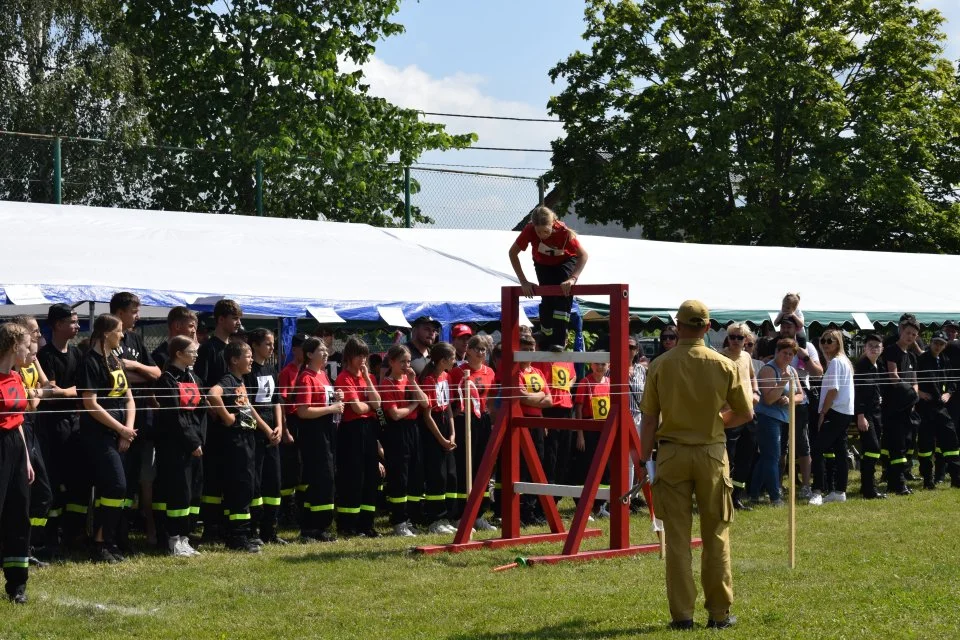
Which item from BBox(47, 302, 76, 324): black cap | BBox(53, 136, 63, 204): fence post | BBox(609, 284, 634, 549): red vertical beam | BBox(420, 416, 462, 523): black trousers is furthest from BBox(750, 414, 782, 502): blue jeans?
BBox(53, 136, 63, 204): fence post

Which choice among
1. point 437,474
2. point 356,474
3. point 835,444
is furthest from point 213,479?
point 835,444

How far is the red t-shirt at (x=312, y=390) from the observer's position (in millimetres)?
10781

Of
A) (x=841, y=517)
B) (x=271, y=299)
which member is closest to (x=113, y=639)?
(x=271, y=299)

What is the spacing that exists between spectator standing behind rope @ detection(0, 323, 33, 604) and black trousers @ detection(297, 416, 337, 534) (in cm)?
335

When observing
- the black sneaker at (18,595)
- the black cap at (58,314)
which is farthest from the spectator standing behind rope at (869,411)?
the black sneaker at (18,595)

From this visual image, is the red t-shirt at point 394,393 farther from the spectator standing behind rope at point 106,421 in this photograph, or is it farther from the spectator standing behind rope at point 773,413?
the spectator standing behind rope at point 773,413

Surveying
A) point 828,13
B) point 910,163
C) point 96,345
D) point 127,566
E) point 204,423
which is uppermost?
point 828,13

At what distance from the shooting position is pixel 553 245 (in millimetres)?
9898

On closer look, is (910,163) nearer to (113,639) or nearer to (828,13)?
(828,13)

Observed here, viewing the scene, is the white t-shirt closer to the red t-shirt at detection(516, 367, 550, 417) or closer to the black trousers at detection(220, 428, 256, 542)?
the red t-shirt at detection(516, 367, 550, 417)

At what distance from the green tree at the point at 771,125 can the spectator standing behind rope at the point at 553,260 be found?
22970mm

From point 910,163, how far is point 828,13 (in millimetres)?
4663

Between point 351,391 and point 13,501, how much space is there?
12.6 feet

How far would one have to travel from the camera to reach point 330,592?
27.4 feet
